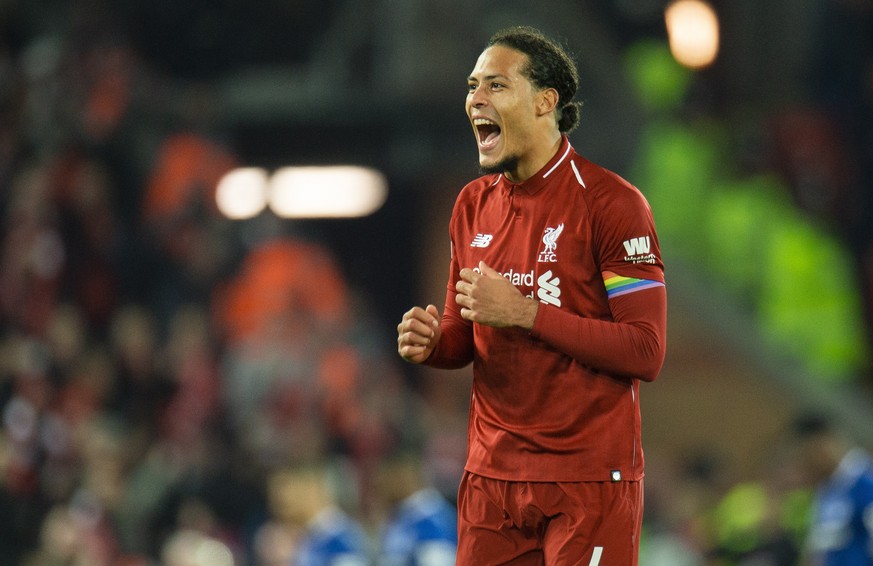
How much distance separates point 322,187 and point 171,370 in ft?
10.3

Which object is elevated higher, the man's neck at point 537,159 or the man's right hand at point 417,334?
the man's neck at point 537,159

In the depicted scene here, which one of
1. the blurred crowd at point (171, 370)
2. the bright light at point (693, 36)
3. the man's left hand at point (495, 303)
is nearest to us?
the man's left hand at point (495, 303)

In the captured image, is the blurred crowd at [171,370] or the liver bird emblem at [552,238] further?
the blurred crowd at [171,370]

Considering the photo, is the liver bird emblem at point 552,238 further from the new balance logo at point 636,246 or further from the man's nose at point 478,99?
the man's nose at point 478,99

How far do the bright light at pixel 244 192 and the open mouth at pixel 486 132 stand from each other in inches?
357

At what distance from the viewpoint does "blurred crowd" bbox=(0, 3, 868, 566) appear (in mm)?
9406

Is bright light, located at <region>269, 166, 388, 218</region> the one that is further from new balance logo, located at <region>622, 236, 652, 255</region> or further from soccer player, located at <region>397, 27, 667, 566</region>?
new balance logo, located at <region>622, 236, 652, 255</region>

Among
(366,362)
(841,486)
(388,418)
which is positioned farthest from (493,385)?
(366,362)

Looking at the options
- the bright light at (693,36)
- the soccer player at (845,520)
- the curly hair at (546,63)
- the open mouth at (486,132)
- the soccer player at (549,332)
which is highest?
the bright light at (693,36)

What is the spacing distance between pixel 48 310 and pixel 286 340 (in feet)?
6.41

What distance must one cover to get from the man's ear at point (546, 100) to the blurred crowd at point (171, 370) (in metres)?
4.69

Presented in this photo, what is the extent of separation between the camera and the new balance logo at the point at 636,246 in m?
3.37

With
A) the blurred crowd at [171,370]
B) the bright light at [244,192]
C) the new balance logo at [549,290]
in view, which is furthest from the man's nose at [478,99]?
the bright light at [244,192]

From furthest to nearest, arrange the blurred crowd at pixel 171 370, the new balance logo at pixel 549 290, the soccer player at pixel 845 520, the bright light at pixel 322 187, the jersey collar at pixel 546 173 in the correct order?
the bright light at pixel 322 187, the blurred crowd at pixel 171 370, the soccer player at pixel 845 520, the jersey collar at pixel 546 173, the new balance logo at pixel 549 290
